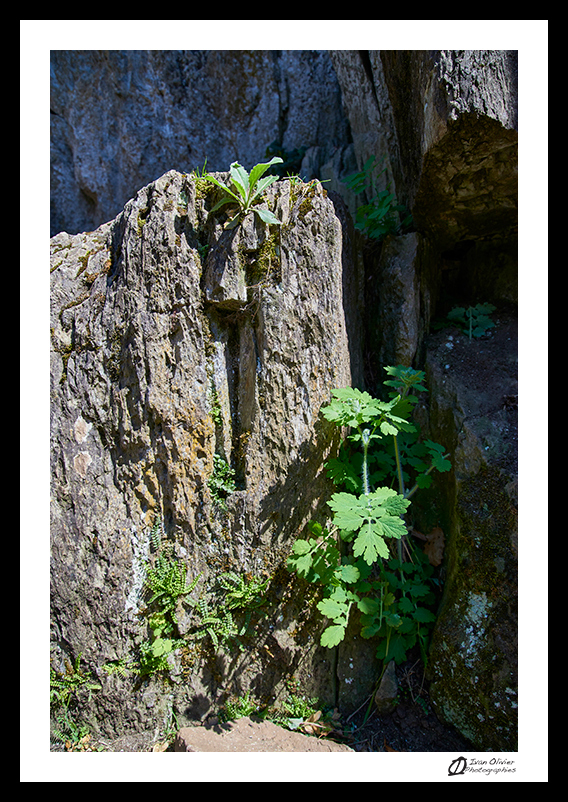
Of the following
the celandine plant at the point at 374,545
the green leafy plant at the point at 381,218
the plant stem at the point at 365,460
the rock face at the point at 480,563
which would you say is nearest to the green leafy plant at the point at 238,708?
the celandine plant at the point at 374,545

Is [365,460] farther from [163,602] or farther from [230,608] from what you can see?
[163,602]

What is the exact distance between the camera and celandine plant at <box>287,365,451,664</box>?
2896mm

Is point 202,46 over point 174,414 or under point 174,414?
over

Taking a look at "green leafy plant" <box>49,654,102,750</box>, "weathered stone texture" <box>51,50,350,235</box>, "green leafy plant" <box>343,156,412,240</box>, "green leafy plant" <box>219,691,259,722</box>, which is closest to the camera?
"green leafy plant" <box>49,654,102,750</box>

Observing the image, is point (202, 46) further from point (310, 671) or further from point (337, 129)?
point (310, 671)

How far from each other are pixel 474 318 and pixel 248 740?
3.72m

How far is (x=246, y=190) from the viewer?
3332mm

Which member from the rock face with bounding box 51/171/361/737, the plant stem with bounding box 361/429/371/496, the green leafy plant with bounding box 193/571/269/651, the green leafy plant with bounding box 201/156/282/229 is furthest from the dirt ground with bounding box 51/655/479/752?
the green leafy plant with bounding box 201/156/282/229

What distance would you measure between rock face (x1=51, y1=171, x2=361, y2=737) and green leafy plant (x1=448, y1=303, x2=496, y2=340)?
124cm

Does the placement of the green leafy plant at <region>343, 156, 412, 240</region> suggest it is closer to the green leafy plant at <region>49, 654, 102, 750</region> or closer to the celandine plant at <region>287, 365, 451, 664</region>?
the celandine plant at <region>287, 365, 451, 664</region>

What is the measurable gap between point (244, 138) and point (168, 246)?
3928mm

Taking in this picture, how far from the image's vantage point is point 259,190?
3.36 m

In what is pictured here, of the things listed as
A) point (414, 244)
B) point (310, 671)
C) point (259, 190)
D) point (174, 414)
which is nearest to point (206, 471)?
point (174, 414)

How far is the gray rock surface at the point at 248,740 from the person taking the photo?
290cm
